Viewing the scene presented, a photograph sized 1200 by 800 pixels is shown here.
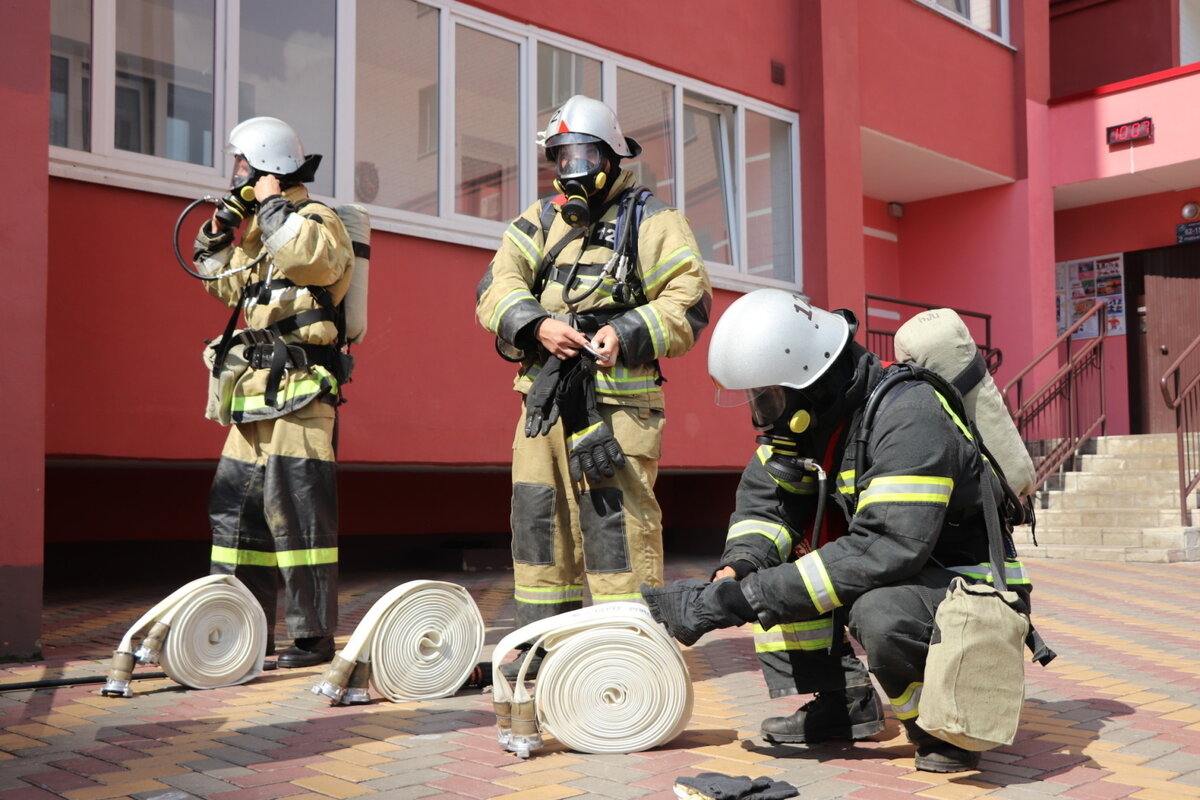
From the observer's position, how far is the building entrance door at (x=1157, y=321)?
1509 cm

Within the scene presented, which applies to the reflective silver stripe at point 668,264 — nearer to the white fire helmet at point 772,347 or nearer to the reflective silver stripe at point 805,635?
the white fire helmet at point 772,347

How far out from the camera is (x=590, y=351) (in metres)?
4.37

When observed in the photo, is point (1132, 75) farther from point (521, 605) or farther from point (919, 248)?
point (521, 605)

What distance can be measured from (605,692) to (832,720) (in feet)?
2.33

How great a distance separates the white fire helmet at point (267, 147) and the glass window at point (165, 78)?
2007 mm

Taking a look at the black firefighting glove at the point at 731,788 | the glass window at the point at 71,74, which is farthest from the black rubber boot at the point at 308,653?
the glass window at the point at 71,74

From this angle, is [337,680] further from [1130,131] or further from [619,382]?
[1130,131]

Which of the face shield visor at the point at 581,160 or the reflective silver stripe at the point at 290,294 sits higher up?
the face shield visor at the point at 581,160

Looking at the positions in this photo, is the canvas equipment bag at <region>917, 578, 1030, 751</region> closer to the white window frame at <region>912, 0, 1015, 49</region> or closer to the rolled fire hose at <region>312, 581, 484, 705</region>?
the rolled fire hose at <region>312, 581, 484, 705</region>

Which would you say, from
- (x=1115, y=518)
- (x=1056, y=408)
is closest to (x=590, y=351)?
(x=1115, y=518)

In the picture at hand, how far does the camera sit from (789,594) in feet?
10.4

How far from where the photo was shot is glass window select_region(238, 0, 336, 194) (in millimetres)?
7504

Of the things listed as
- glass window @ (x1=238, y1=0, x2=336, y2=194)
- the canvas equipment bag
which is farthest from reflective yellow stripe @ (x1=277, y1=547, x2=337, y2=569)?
glass window @ (x1=238, y1=0, x2=336, y2=194)

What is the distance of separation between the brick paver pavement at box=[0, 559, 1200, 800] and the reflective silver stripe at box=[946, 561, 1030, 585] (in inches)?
19.7
